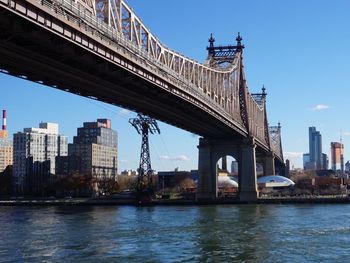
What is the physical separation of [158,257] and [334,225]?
67.0 feet

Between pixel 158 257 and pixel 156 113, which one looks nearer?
pixel 158 257

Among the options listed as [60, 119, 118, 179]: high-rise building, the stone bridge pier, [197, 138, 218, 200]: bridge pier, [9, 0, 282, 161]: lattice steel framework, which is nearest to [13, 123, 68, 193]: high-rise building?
[60, 119, 118, 179]: high-rise building

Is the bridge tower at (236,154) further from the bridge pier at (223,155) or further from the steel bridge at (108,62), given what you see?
the steel bridge at (108,62)

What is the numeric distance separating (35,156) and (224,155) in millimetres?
96993

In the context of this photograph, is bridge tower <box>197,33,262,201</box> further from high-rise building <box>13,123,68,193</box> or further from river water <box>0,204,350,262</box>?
high-rise building <box>13,123,68,193</box>

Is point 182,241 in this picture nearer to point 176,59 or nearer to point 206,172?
point 176,59

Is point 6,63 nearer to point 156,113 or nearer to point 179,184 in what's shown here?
point 156,113

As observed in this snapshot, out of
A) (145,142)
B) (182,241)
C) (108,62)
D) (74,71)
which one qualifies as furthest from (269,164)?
(182,241)

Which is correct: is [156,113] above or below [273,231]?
above

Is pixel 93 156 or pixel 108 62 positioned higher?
pixel 93 156

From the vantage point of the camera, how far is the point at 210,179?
96.9 meters

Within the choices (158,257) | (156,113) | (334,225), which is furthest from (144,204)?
(158,257)

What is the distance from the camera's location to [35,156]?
7062 inches

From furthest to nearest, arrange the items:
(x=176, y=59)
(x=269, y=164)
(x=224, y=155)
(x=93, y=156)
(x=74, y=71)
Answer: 1. (x=93, y=156)
2. (x=269, y=164)
3. (x=224, y=155)
4. (x=176, y=59)
5. (x=74, y=71)
